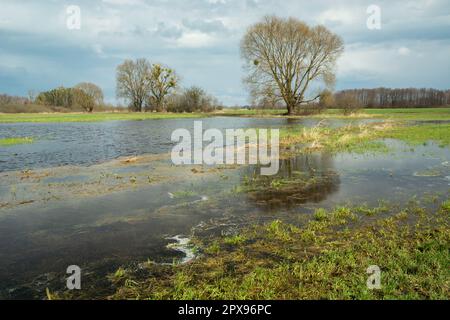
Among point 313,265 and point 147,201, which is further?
point 147,201

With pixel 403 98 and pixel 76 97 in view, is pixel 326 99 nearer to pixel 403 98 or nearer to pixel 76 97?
pixel 76 97

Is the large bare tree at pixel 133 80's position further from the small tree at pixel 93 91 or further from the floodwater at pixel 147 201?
the floodwater at pixel 147 201

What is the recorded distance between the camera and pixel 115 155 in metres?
16.8

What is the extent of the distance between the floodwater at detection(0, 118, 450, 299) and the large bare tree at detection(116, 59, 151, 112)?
239ft

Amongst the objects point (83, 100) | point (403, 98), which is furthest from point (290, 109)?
point (403, 98)

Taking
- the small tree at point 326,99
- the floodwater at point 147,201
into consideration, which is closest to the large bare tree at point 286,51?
the small tree at point 326,99

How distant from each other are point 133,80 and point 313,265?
87.3 meters

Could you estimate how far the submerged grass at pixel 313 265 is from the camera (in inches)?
161

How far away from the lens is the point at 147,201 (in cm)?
849

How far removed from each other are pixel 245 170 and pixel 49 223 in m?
7.10

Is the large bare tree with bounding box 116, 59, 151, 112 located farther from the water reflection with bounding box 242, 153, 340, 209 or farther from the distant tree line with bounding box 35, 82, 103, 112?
the water reflection with bounding box 242, 153, 340, 209

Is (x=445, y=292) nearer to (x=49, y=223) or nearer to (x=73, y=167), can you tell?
(x=49, y=223)
